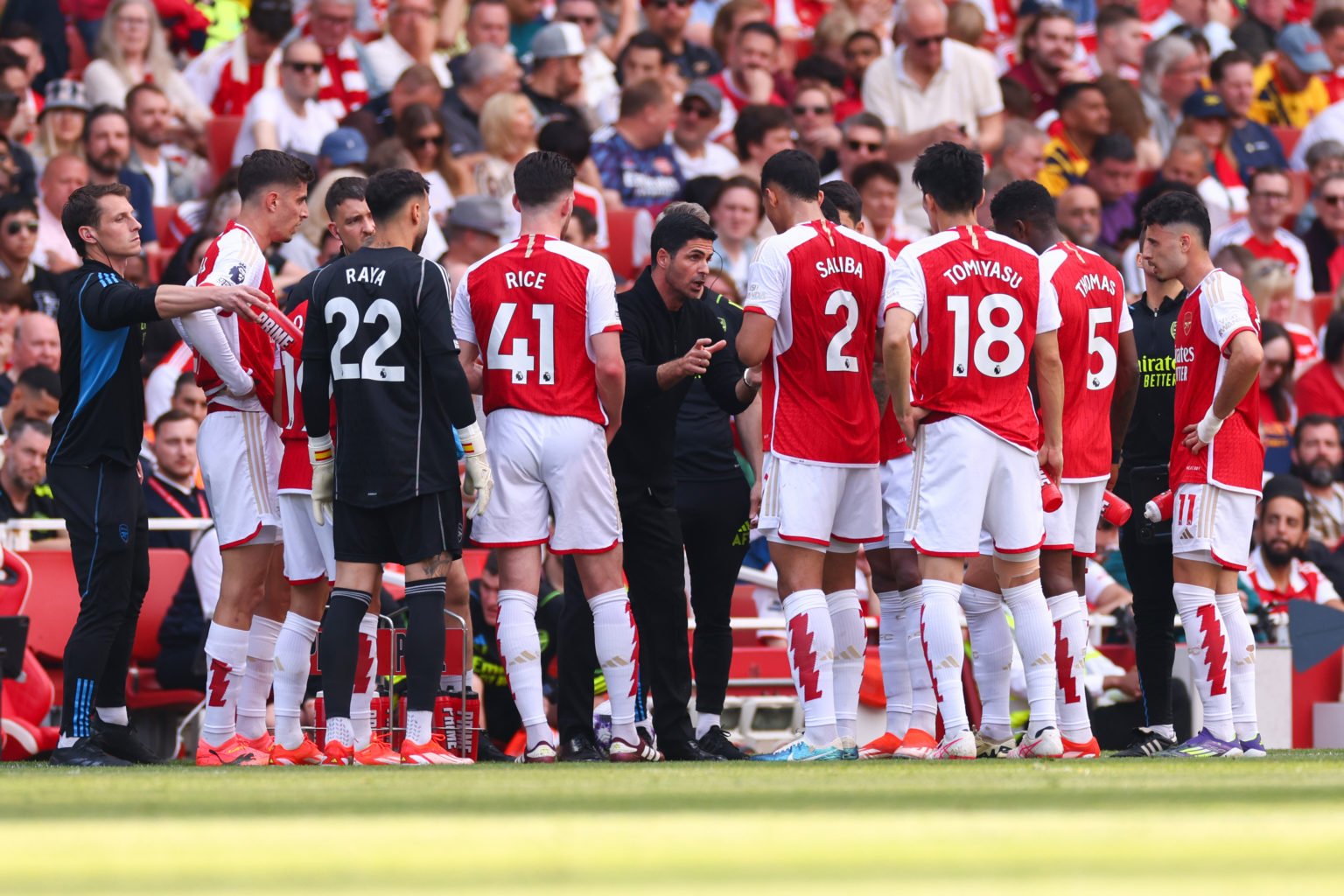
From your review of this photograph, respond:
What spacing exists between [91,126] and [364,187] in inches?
207

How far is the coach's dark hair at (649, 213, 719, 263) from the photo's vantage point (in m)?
8.63

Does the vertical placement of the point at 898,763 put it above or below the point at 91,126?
below

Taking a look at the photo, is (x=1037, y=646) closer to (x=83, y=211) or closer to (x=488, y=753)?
(x=488, y=753)

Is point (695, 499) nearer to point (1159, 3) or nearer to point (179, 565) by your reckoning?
point (179, 565)

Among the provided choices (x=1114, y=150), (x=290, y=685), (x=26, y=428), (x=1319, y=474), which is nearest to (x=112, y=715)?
(x=290, y=685)

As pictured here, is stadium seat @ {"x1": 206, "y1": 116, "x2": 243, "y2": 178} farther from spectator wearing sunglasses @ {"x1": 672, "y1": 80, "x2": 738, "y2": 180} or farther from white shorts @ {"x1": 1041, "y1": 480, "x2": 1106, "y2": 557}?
A: white shorts @ {"x1": 1041, "y1": 480, "x2": 1106, "y2": 557}

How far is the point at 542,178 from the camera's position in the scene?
28.2ft

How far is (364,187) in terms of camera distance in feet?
29.7

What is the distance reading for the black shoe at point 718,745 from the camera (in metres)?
8.97

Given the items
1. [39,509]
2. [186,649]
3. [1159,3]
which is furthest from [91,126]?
[1159,3]

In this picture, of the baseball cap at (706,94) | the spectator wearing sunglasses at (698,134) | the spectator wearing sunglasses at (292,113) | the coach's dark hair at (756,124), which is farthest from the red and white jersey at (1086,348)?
the spectator wearing sunglasses at (292,113)

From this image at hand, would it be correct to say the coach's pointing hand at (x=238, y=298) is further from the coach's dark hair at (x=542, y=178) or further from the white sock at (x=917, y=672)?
the white sock at (x=917, y=672)

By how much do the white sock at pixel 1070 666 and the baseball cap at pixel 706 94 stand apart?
7.38 m

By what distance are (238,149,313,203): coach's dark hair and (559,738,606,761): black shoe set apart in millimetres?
2700
